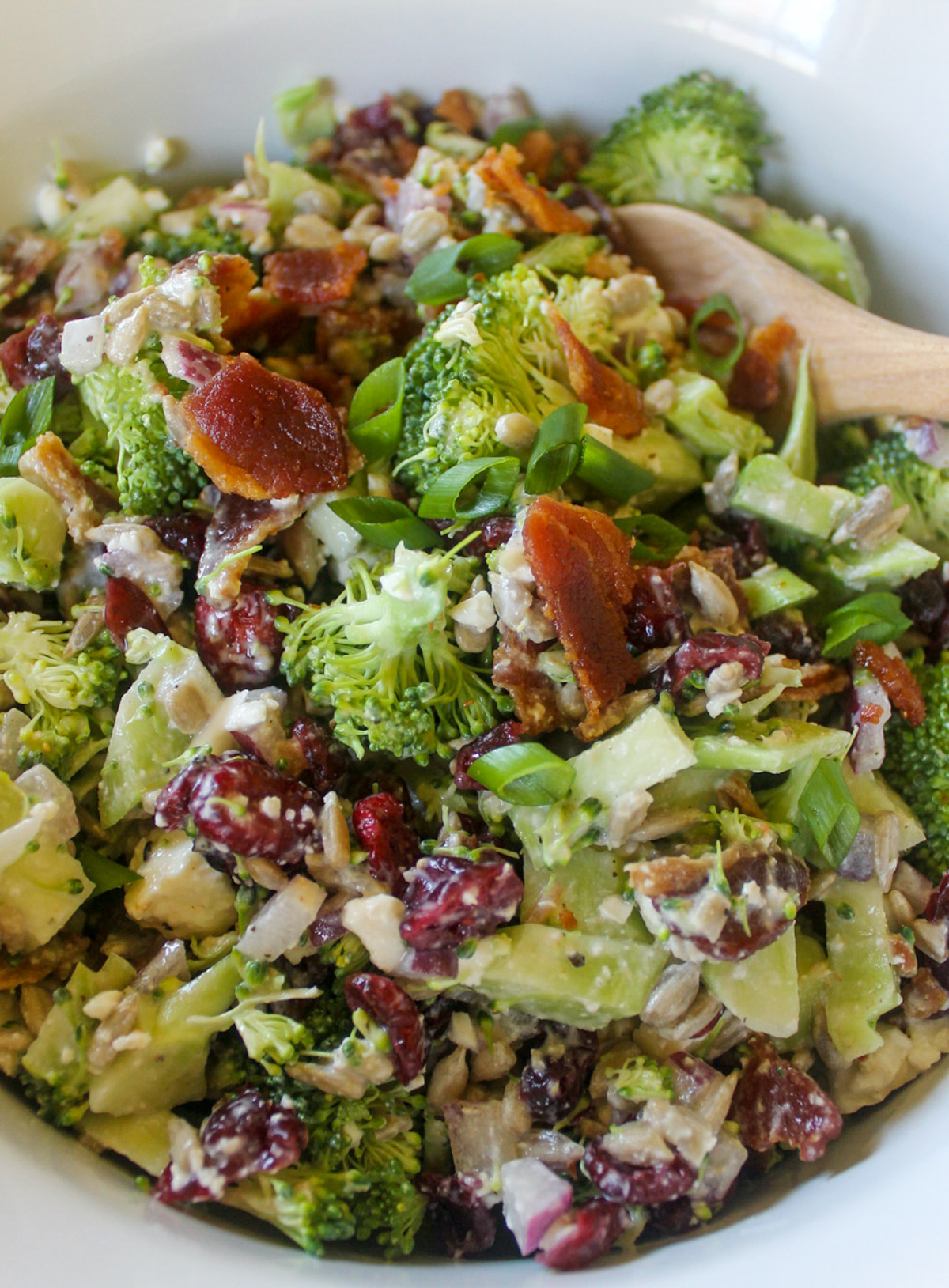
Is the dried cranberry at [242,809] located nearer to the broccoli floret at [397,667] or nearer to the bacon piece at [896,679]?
the broccoli floret at [397,667]

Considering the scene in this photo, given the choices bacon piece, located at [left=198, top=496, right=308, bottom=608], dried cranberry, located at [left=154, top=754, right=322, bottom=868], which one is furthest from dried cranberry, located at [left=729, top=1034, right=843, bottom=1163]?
bacon piece, located at [left=198, top=496, right=308, bottom=608]

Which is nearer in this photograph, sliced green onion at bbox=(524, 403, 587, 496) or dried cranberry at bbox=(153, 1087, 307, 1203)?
dried cranberry at bbox=(153, 1087, 307, 1203)

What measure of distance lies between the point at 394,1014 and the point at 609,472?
1444 millimetres

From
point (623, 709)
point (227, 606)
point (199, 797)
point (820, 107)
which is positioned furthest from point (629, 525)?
point (820, 107)

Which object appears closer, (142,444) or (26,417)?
(142,444)

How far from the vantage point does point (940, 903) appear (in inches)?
98.3

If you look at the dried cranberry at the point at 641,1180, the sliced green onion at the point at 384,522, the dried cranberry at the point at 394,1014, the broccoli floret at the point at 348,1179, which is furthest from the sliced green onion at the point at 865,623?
the broccoli floret at the point at 348,1179

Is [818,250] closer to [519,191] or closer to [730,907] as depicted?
[519,191]

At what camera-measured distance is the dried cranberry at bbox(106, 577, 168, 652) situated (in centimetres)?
245

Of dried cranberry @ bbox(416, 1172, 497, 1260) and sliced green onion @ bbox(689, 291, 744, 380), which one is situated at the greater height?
sliced green onion @ bbox(689, 291, 744, 380)

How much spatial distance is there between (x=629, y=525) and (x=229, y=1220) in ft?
6.34

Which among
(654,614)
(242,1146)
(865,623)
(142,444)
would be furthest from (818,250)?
(242,1146)

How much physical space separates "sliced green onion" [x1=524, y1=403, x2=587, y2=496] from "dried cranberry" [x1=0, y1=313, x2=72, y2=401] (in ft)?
4.60

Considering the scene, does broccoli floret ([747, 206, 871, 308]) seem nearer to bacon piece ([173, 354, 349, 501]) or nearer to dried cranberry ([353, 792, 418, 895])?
bacon piece ([173, 354, 349, 501])
